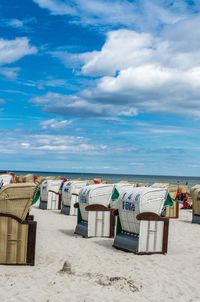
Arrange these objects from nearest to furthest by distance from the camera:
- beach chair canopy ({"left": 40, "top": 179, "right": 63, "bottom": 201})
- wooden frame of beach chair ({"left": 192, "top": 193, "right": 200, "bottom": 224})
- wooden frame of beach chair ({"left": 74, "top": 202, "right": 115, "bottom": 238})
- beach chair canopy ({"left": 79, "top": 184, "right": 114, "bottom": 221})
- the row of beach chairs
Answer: the row of beach chairs, wooden frame of beach chair ({"left": 74, "top": 202, "right": 115, "bottom": 238}), beach chair canopy ({"left": 79, "top": 184, "right": 114, "bottom": 221}), wooden frame of beach chair ({"left": 192, "top": 193, "right": 200, "bottom": 224}), beach chair canopy ({"left": 40, "top": 179, "right": 63, "bottom": 201})

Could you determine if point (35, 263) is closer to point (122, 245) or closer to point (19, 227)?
point (19, 227)

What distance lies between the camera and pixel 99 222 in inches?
642

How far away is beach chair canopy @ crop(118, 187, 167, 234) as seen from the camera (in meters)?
13.7

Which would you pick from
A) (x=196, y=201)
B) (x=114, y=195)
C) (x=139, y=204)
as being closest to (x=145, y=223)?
(x=139, y=204)

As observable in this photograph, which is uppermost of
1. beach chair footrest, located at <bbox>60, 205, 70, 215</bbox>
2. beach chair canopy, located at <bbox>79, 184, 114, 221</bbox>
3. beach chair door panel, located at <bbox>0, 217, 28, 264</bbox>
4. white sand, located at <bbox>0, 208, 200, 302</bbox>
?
beach chair canopy, located at <bbox>79, 184, 114, 221</bbox>

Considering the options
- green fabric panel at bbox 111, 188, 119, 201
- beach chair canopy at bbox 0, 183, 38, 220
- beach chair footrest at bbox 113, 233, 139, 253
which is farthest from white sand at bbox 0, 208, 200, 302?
green fabric panel at bbox 111, 188, 119, 201

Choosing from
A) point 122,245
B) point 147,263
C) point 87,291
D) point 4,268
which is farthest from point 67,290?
point 122,245

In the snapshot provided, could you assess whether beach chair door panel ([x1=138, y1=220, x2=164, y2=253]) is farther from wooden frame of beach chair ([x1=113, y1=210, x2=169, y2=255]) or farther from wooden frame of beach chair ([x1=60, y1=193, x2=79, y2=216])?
wooden frame of beach chair ([x1=60, y1=193, x2=79, y2=216])

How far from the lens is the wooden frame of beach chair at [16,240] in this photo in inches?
429

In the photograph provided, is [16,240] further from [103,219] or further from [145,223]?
[103,219]

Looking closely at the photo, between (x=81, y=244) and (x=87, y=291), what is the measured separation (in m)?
5.61

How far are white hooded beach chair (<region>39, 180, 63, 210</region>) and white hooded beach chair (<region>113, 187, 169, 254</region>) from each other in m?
12.9

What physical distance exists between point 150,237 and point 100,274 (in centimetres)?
330

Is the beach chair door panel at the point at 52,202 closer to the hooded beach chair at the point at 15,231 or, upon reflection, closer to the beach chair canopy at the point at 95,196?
the beach chair canopy at the point at 95,196
